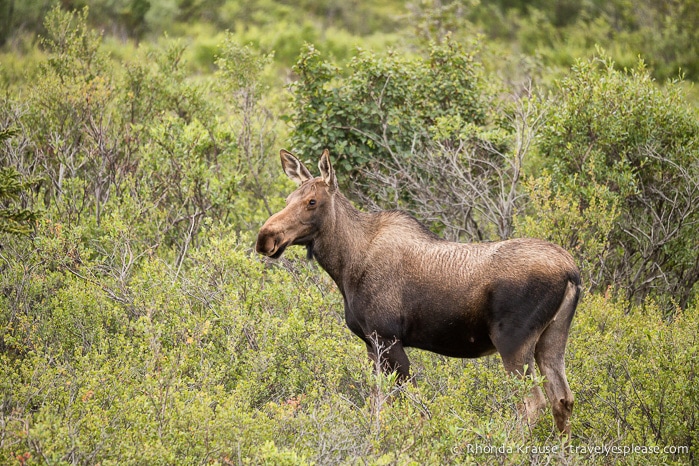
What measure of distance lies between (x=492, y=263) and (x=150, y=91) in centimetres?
983

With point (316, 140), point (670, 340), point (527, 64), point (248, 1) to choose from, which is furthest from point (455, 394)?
point (248, 1)

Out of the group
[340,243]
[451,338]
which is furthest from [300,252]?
[451,338]

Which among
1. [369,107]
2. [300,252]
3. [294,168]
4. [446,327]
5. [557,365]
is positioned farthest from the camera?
[369,107]

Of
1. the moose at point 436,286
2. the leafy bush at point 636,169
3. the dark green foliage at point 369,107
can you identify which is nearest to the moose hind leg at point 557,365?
the moose at point 436,286

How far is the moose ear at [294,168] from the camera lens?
28.6 ft

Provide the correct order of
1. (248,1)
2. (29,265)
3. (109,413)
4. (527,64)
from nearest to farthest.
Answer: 1. (109,413)
2. (29,265)
3. (527,64)
4. (248,1)

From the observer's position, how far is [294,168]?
8922 millimetres

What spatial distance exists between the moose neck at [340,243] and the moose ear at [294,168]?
0.59m

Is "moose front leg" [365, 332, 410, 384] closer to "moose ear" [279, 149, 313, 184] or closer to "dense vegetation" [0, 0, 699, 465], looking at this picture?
"dense vegetation" [0, 0, 699, 465]

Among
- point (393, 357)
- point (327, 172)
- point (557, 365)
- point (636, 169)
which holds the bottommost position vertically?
point (393, 357)

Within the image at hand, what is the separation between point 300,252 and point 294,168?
2843 mm

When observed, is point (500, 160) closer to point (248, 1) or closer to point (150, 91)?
point (150, 91)

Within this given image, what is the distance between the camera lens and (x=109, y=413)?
701 centimetres

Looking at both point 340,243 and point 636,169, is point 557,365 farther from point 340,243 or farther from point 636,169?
point 636,169
